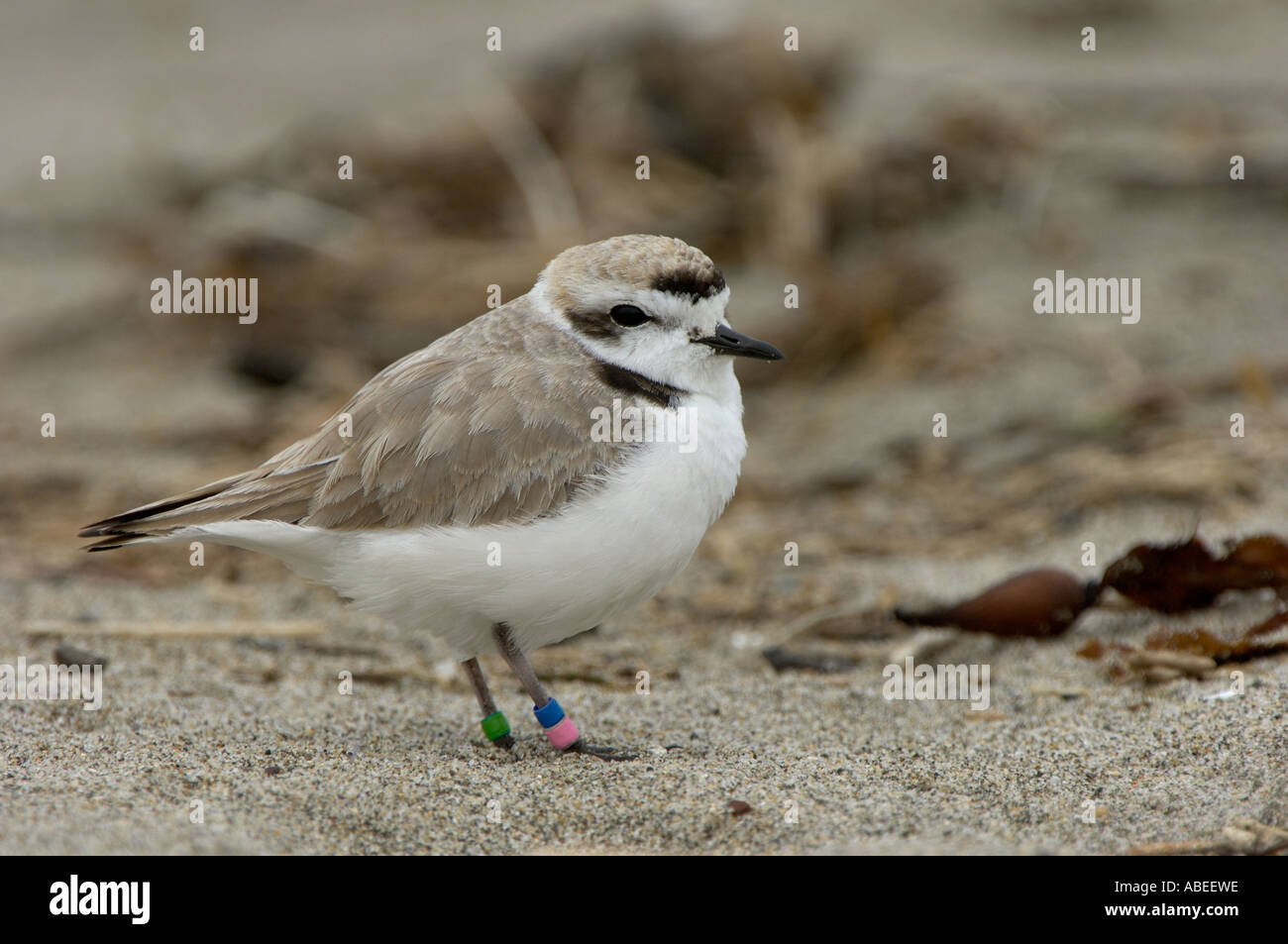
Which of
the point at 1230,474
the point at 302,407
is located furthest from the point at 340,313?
the point at 1230,474

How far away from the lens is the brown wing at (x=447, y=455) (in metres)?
4.15

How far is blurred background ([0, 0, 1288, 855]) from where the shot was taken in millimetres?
6156

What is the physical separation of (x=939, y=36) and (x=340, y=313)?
654cm

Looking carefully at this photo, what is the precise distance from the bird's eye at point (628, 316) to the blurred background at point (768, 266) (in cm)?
151

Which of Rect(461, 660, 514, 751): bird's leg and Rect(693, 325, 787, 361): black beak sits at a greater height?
Rect(693, 325, 787, 361): black beak

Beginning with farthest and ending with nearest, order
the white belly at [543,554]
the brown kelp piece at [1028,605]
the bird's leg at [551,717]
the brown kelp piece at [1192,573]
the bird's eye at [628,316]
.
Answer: the brown kelp piece at [1028,605]
the brown kelp piece at [1192,573]
the bird's eye at [628,316]
the bird's leg at [551,717]
the white belly at [543,554]

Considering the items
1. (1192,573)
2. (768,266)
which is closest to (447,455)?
(1192,573)

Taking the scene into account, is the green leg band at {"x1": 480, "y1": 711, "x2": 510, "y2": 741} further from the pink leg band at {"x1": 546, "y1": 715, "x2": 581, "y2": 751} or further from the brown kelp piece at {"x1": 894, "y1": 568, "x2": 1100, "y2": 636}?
the brown kelp piece at {"x1": 894, "y1": 568, "x2": 1100, "y2": 636}

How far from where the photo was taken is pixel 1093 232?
866 centimetres

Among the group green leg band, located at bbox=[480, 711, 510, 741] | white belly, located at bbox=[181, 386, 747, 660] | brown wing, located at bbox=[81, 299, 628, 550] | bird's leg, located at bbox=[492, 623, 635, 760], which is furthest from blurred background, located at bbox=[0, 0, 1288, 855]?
brown wing, located at bbox=[81, 299, 628, 550]

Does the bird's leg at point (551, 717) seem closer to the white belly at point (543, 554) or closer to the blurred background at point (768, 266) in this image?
the white belly at point (543, 554)

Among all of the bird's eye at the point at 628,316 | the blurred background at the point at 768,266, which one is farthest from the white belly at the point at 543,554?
the blurred background at the point at 768,266

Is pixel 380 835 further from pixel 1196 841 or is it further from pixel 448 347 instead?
pixel 1196 841
